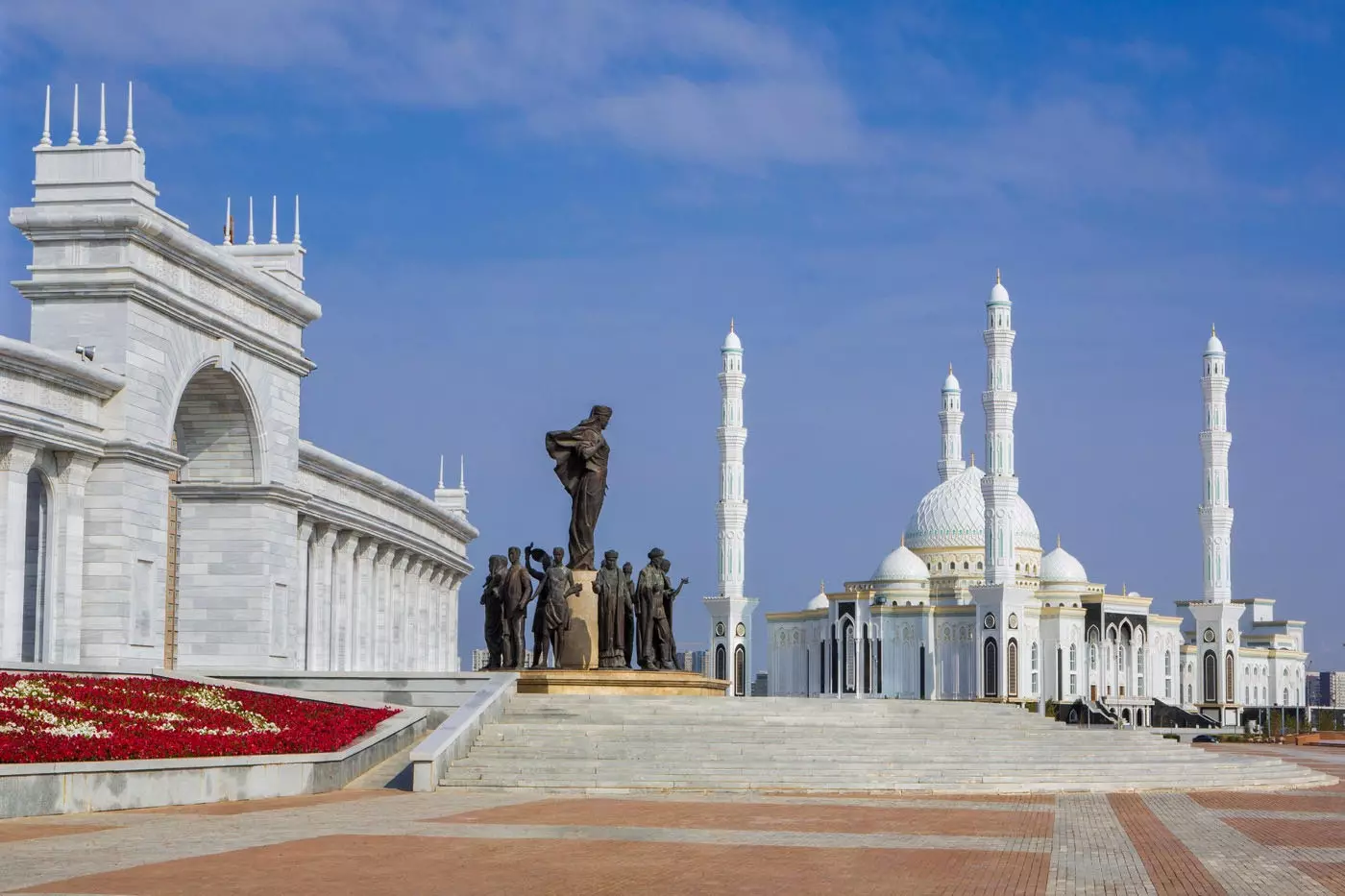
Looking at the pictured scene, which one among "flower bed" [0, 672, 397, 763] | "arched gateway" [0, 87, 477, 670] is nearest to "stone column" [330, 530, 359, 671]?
"arched gateway" [0, 87, 477, 670]

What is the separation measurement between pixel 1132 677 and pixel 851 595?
18311mm

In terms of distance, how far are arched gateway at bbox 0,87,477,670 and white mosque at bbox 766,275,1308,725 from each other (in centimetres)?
6348

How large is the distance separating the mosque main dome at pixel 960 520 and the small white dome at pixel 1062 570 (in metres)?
1.92

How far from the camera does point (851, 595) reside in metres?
113

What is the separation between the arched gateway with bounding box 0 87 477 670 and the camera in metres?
31.8

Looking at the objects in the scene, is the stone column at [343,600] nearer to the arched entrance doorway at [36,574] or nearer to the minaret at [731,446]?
the arched entrance doorway at [36,574]

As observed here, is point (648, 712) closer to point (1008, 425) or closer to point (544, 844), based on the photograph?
point (544, 844)

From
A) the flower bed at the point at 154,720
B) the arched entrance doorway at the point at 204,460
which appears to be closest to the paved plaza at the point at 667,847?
the flower bed at the point at 154,720

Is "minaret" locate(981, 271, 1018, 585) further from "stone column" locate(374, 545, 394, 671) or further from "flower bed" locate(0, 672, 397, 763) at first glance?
"flower bed" locate(0, 672, 397, 763)

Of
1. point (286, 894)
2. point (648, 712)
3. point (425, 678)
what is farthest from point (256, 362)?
point (286, 894)

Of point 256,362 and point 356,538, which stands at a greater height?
point 256,362

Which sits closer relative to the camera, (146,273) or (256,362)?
(146,273)

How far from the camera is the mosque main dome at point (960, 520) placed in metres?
118

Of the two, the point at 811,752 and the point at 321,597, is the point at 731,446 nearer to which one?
the point at 321,597
